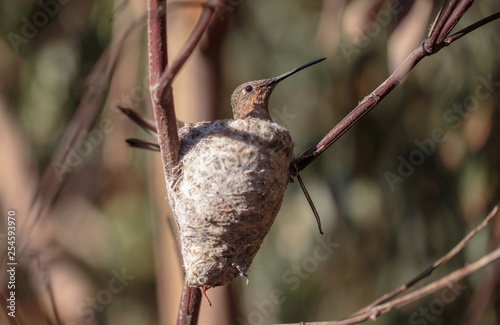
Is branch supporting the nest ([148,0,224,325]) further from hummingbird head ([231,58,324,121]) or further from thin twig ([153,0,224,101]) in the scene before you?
hummingbird head ([231,58,324,121])

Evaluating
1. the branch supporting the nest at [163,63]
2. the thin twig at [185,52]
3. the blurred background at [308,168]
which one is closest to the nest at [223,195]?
the branch supporting the nest at [163,63]

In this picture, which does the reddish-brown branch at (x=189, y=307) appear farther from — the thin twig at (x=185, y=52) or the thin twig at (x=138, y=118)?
the thin twig at (x=185, y=52)

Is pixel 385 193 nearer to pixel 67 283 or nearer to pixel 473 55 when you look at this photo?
pixel 473 55

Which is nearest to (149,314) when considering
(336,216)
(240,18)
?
(336,216)

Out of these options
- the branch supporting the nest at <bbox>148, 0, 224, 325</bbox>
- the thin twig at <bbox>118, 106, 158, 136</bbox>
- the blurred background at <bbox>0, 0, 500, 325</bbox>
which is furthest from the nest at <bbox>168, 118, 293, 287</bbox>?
the blurred background at <bbox>0, 0, 500, 325</bbox>

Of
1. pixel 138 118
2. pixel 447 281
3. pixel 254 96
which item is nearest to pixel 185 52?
pixel 447 281

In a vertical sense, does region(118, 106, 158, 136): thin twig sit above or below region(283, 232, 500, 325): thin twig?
above
